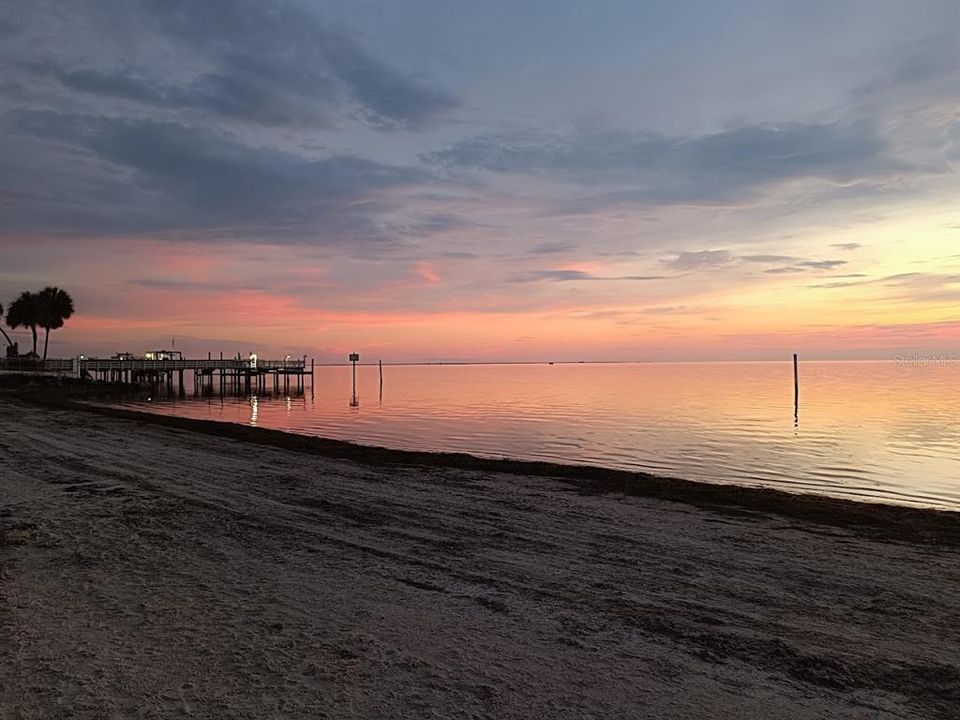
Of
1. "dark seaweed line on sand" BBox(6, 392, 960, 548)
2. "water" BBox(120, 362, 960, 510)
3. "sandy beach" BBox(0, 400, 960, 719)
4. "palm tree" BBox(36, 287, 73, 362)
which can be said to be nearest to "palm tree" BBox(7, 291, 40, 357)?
"palm tree" BBox(36, 287, 73, 362)

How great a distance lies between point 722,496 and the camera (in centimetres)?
1208

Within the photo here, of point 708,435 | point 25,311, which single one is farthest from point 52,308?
point 708,435

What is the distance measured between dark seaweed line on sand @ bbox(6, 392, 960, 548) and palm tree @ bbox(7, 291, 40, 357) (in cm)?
6604

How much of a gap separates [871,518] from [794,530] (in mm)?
1830

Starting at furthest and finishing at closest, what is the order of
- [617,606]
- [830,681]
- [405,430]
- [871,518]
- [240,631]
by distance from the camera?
[405,430] < [871,518] < [617,606] < [240,631] < [830,681]

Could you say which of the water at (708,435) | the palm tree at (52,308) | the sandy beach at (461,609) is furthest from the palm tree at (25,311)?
the sandy beach at (461,609)

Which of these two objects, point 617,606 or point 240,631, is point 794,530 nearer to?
point 617,606

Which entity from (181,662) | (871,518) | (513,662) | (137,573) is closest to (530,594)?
(513,662)

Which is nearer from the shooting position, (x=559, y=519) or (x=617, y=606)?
(x=617, y=606)

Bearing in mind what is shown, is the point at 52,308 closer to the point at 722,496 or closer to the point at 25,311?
the point at 25,311

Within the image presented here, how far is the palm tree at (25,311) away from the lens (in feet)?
232

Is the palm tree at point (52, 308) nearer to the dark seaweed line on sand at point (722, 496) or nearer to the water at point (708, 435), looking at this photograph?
the water at point (708, 435)

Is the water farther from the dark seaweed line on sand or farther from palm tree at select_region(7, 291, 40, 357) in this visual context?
palm tree at select_region(7, 291, 40, 357)

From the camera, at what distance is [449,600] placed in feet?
20.3
